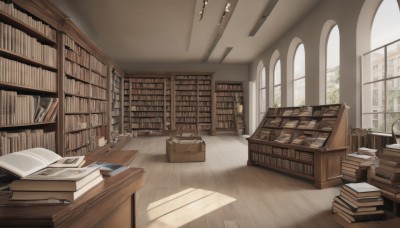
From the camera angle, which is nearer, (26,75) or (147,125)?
(26,75)

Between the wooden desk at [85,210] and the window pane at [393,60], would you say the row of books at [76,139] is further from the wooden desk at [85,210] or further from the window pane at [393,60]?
the window pane at [393,60]

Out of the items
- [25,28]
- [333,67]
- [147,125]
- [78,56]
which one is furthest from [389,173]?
[147,125]

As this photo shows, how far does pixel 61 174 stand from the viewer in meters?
0.93

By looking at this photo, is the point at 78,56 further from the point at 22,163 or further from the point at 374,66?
the point at 374,66

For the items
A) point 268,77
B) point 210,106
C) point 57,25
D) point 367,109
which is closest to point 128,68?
point 210,106

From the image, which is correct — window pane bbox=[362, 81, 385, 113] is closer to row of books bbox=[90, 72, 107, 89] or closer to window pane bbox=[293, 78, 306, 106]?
window pane bbox=[293, 78, 306, 106]

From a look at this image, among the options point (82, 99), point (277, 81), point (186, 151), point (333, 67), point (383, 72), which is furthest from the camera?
point (277, 81)

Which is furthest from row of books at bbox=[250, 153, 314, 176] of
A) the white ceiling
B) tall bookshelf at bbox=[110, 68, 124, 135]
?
tall bookshelf at bbox=[110, 68, 124, 135]

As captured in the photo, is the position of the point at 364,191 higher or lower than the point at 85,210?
lower

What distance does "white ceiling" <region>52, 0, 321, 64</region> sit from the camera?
17.9 feet

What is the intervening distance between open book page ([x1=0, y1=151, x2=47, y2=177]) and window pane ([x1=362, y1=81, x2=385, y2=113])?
4939 millimetres

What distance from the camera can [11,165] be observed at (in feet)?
3.26

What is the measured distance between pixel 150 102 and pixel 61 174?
33.5 feet

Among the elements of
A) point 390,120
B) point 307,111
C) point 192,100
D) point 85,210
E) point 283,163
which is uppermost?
point 192,100
